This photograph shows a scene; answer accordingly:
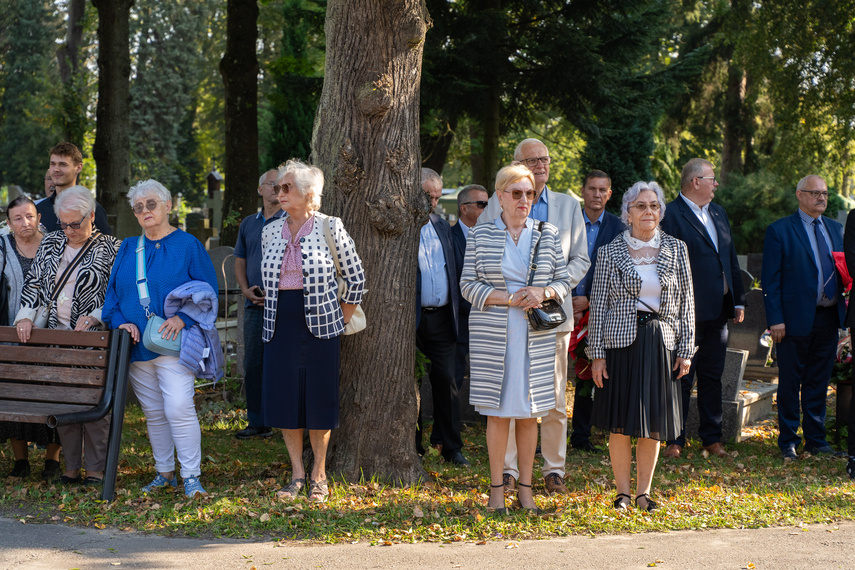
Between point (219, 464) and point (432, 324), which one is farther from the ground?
point (432, 324)

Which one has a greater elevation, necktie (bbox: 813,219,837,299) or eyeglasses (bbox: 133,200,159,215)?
Result: eyeglasses (bbox: 133,200,159,215)

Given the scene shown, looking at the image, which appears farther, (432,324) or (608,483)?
(432,324)

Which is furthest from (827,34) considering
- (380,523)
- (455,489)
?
(380,523)

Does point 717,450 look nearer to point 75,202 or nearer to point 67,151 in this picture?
point 75,202

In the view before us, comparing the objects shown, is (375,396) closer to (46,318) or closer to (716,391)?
(46,318)

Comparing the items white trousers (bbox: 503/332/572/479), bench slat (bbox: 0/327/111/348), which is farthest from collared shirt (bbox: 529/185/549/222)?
bench slat (bbox: 0/327/111/348)

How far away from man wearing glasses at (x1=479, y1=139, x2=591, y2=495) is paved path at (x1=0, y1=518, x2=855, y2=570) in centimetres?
98

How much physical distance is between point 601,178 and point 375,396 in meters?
2.60

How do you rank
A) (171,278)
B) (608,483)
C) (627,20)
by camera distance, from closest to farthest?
(171,278) → (608,483) → (627,20)

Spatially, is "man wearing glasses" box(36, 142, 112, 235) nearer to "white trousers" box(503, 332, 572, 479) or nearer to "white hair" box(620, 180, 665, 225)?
"white trousers" box(503, 332, 572, 479)

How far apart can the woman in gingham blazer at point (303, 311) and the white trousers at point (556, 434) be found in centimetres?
124

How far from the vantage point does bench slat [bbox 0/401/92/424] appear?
5.06m

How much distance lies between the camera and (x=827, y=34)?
14.2m

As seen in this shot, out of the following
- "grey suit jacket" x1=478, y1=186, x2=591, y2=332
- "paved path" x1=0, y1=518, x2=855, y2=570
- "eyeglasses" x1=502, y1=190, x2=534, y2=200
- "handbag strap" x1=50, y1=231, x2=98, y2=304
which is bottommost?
"paved path" x1=0, y1=518, x2=855, y2=570
